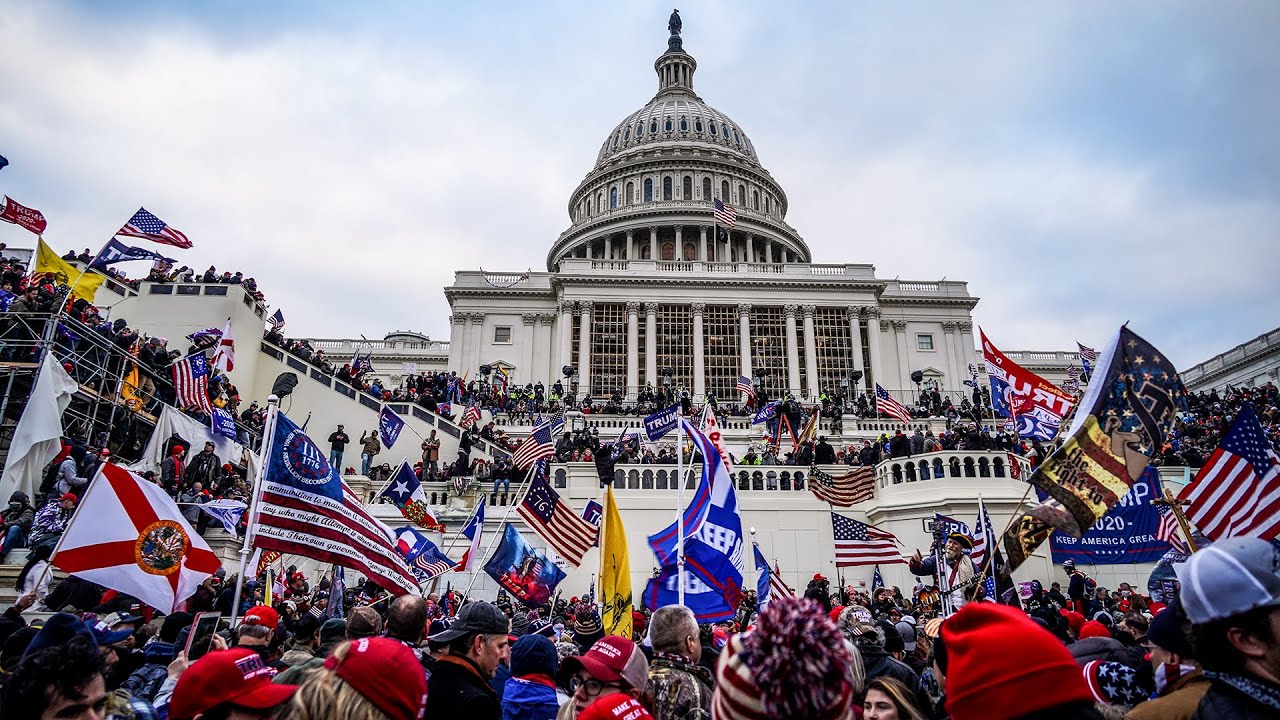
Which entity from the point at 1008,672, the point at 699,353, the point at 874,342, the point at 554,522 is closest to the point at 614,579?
the point at 554,522

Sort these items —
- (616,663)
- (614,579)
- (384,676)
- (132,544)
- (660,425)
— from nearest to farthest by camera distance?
1. (384,676)
2. (616,663)
3. (132,544)
4. (614,579)
5. (660,425)

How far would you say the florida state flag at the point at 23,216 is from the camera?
20.4 meters

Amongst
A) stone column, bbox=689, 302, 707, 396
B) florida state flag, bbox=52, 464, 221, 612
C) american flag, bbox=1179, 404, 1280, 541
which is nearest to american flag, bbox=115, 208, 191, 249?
florida state flag, bbox=52, 464, 221, 612

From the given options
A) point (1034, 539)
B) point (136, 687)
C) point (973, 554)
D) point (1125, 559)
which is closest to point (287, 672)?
point (136, 687)

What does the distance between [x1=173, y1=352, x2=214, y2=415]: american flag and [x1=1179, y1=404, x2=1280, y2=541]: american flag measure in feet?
65.0

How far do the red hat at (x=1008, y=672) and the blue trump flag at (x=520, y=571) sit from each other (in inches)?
384

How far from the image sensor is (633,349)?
165 feet

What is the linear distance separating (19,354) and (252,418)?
6954 millimetres

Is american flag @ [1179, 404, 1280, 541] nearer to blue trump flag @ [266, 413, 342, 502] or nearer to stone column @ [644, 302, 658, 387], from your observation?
blue trump flag @ [266, 413, 342, 502]

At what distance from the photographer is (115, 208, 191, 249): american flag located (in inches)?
904

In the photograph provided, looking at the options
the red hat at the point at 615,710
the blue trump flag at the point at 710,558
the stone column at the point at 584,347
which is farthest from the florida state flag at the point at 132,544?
the stone column at the point at 584,347

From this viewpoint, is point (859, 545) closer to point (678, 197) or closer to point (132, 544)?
point (132, 544)

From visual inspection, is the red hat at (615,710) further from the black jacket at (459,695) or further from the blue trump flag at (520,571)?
the blue trump flag at (520,571)

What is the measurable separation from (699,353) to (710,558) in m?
41.2
